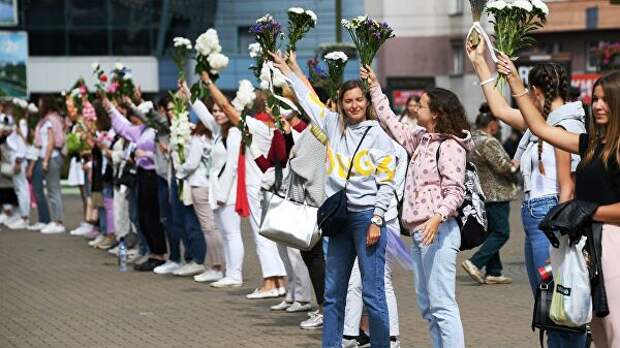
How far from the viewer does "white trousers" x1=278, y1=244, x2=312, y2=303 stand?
11438mm

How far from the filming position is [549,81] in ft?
26.1

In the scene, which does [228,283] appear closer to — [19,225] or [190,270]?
[190,270]

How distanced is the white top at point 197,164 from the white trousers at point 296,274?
2.32 metres

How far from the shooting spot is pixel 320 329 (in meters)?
10.6

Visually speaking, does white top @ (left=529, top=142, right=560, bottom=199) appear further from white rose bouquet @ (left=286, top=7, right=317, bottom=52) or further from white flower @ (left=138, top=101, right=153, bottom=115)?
white flower @ (left=138, top=101, right=153, bottom=115)

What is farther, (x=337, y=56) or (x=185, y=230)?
(x=185, y=230)

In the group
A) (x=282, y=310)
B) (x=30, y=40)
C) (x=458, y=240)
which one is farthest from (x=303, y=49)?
(x=458, y=240)

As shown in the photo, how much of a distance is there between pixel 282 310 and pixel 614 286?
573cm

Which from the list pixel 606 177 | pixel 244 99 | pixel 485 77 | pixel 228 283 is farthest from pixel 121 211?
pixel 606 177

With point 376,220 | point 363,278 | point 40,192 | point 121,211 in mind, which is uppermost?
point 376,220

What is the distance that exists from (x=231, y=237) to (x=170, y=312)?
5.56 ft

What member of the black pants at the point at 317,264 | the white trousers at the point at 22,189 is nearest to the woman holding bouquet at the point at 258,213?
the black pants at the point at 317,264

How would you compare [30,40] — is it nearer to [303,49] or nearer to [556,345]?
[303,49]

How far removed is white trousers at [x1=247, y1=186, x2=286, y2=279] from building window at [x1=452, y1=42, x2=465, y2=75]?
40632 millimetres
